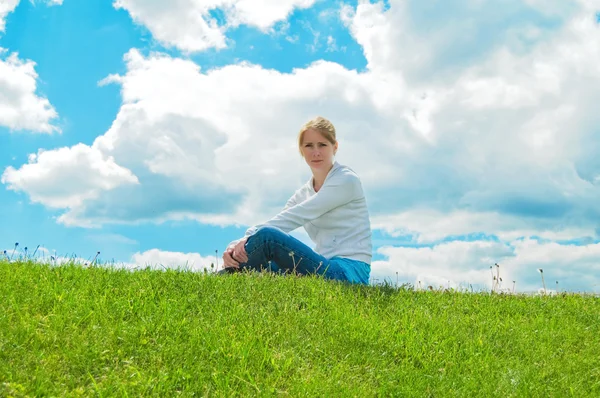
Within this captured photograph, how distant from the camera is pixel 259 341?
5945 millimetres

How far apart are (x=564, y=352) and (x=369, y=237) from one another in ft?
9.56

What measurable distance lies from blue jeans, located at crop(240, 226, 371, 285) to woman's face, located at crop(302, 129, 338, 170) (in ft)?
3.90

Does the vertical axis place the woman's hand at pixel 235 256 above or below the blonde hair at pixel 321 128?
below

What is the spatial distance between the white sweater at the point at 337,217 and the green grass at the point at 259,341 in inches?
26.2

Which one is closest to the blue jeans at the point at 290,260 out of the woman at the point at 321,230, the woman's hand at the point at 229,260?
the woman at the point at 321,230

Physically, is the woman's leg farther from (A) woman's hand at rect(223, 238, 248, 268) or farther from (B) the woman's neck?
(B) the woman's neck

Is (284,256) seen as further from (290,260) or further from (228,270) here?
(228,270)

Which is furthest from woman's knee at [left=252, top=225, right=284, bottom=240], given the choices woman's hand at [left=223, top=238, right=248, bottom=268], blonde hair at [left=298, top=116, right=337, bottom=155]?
blonde hair at [left=298, top=116, right=337, bottom=155]

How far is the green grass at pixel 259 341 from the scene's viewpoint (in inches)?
208

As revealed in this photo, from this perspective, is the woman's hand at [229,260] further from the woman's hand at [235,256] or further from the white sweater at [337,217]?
the white sweater at [337,217]

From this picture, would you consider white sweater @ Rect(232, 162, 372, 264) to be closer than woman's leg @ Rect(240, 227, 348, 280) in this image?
No

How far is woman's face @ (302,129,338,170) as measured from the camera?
27.4ft

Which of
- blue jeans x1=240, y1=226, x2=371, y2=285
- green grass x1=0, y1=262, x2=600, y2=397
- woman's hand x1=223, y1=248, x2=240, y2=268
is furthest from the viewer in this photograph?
woman's hand x1=223, y1=248, x2=240, y2=268

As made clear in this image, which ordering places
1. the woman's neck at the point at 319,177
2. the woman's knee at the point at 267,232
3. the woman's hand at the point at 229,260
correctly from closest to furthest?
the woman's knee at the point at 267,232
the woman's hand at the point at 229,260
the woman's neck at the point at 319,177
